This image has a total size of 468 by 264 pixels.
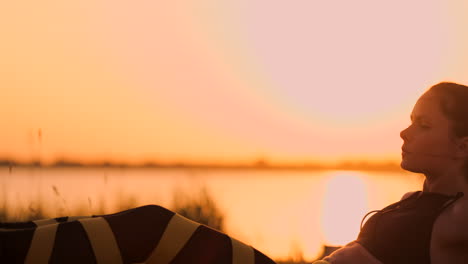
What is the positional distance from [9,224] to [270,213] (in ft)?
49.0

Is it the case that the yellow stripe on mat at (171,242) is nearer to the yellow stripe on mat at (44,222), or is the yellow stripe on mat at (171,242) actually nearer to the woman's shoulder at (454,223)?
the yellow stripe on mat at (44,222)

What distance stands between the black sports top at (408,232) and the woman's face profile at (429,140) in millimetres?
128

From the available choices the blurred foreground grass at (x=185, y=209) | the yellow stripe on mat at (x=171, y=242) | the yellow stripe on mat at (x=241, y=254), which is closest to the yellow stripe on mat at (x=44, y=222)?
the yellow stripe on mat at (x=171, y=242)

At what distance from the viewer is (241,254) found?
3.52 m

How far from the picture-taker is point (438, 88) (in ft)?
12.6

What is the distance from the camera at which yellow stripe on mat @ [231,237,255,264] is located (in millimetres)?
3501

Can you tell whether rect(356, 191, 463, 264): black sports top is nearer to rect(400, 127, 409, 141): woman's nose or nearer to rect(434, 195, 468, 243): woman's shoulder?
rect(434, 195, 468, 243): woman's shoulder

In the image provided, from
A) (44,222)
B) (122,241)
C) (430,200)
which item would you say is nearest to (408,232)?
(430,200)

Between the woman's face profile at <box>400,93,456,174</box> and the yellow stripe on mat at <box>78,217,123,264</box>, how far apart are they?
132 centimetres

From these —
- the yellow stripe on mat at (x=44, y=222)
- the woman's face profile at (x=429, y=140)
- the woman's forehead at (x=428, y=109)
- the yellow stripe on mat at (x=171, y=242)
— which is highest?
the woman's forehead at (x=428, y=109)

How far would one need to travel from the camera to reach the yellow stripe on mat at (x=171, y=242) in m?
3.37

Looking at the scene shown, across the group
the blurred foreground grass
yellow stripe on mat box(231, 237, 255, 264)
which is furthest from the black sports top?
the blurred foreground grass

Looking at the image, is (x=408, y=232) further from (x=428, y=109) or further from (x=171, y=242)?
(x=171, y=242)

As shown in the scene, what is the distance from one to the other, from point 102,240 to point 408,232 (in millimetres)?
1246
